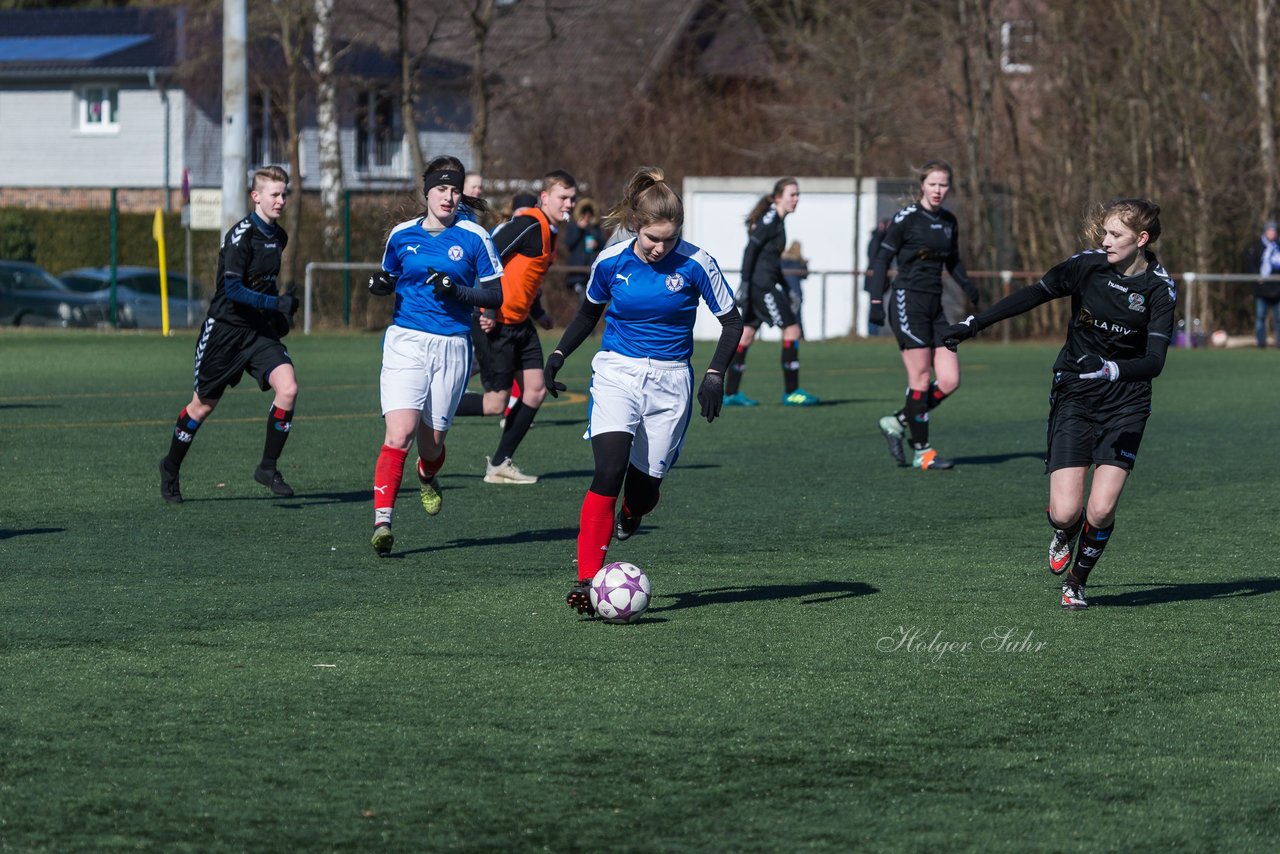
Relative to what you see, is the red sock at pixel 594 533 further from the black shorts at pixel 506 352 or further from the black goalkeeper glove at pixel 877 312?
the black goalkeeper glove at pixel 877 312

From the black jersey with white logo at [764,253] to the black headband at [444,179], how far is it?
8381 mm

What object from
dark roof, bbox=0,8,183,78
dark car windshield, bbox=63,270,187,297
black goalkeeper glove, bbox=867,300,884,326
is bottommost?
dark car windshield, bbox=63,270,187,297

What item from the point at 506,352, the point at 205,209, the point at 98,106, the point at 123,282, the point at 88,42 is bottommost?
the point at 123,282

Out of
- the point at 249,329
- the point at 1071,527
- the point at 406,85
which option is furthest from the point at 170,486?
the point at 406,85

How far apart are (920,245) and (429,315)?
17.0 feet

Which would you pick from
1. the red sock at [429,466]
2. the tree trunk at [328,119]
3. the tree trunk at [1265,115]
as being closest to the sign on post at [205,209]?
the tree trunk at [328,119]

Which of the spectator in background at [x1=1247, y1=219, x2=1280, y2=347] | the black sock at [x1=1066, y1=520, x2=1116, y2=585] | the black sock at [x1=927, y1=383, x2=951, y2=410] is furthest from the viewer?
the spectator in background at [x1=1247, y1=219, x2=1280, y2=347]

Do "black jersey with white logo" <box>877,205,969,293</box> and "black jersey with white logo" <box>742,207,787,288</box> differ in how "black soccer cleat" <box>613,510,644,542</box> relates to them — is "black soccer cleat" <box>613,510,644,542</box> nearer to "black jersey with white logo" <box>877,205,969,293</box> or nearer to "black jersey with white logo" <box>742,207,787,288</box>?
"black jersey with white logo" <box>877,205,969,293</box>

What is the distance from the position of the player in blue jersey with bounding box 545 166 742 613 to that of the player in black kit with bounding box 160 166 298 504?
3368 millimetres

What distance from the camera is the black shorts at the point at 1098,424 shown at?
800cm

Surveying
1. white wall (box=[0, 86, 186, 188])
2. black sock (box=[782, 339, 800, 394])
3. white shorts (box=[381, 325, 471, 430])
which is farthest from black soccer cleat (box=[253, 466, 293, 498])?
white wall (box=[0, 86, 186, 188])

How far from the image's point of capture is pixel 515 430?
12.7 m

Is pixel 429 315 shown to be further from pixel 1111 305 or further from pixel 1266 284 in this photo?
pixel 1266 284

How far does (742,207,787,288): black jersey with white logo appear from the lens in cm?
1780
